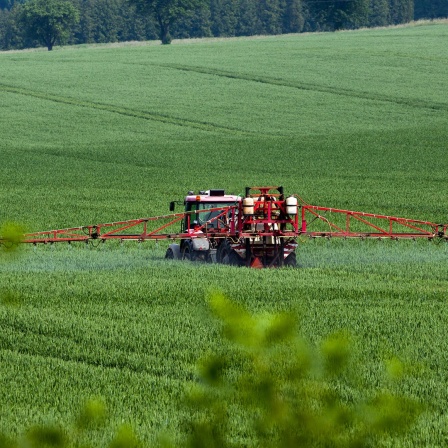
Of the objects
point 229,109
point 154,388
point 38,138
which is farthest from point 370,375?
point 229,109

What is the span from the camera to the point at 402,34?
92.7 m

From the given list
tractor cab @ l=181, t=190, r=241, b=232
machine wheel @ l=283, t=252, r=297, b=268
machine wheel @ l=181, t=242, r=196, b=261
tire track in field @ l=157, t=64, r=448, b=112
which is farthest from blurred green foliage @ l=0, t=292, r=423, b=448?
tire track in field @ l=157, t=64, r=448, b=112

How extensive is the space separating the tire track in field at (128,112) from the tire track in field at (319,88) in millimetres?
10301

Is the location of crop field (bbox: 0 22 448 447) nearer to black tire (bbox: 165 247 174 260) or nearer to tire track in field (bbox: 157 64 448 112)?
tire track in field (bbox: 157 64 448 112)

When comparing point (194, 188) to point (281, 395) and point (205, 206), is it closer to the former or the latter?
point (205, 206)

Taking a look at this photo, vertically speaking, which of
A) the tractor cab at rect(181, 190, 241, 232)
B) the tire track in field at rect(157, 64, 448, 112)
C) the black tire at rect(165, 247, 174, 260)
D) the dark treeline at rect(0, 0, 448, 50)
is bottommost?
the dark treeline at rect(0, 0, 448, 50)

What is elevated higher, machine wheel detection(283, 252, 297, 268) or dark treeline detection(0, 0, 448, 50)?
machine wheel detection(283, 252, 297, 268)

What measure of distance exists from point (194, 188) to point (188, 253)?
16.9 metres

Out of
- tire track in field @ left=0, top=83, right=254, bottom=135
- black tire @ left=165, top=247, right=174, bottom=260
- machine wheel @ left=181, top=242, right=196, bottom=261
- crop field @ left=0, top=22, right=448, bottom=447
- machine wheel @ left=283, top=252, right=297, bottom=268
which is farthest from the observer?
tire track in field @ left=0, top=83, right=254, bottom=135

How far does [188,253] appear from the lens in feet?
71.3

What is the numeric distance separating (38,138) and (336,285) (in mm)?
37049

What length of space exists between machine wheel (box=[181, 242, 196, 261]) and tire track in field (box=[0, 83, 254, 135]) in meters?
31.5

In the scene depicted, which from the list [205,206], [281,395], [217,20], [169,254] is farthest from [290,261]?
[217,20]

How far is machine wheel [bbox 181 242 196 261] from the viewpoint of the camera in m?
21.4
